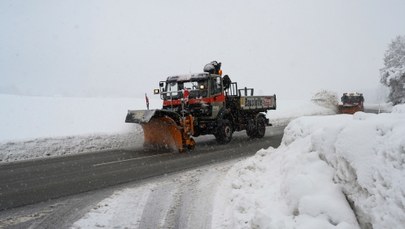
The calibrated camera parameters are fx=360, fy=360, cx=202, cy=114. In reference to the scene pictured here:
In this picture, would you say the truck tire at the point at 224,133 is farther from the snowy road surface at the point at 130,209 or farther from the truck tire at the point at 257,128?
the snowy road surface at the point at 130,209

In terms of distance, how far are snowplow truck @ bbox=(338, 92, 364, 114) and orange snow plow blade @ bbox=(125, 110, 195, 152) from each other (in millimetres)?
21486

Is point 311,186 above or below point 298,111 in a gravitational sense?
above

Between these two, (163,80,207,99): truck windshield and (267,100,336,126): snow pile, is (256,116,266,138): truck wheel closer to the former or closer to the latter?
(163,80,207,99): truck windshield

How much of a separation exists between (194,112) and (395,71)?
106 ft

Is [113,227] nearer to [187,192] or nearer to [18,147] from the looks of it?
[187,192]

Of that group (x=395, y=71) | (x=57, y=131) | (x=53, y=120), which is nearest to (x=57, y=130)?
(x=57, y=131)

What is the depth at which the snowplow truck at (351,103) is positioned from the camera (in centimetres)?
2966

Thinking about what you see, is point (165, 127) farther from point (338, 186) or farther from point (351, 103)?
point (351, 103)

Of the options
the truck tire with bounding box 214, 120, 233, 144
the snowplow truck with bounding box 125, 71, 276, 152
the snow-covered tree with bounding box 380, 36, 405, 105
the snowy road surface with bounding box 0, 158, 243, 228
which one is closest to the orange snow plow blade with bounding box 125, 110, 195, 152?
the snowplow truck with bounding box 125, 71, 276, 152

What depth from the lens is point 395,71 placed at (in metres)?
37.7

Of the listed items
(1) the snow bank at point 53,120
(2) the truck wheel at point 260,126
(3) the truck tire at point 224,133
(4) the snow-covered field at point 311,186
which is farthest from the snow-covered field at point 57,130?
(4) the snow-covered field at point 311,186

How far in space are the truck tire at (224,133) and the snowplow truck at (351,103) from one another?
19072 mm

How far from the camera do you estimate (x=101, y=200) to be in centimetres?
616

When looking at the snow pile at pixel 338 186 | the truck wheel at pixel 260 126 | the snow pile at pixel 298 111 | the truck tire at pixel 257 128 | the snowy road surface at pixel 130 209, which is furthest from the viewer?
the snow pile at pixel 298 111
